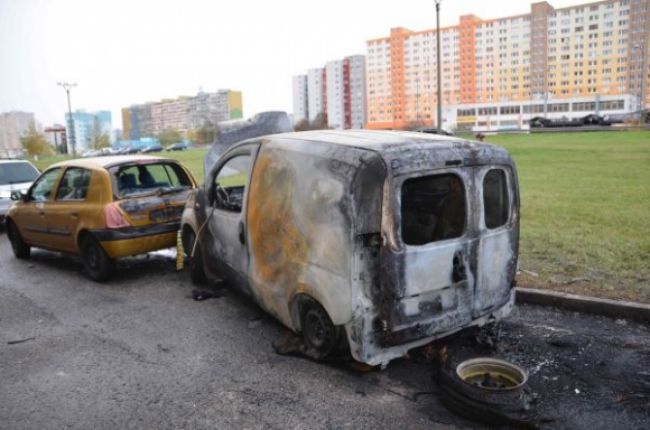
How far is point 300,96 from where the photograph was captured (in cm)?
15862

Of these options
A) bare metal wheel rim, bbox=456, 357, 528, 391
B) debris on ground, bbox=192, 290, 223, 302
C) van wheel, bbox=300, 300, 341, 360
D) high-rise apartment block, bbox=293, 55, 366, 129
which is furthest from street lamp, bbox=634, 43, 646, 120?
van wheel, bbox=300, 300, 341, 360

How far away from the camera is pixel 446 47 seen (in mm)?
124562

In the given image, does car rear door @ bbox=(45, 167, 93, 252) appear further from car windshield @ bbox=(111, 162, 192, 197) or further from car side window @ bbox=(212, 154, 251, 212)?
car side window @ bbox=(212, 154, 251, 212)

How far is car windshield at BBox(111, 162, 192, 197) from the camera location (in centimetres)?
745

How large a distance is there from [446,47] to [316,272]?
12944 cm

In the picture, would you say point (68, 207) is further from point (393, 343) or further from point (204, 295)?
point (393, 343)


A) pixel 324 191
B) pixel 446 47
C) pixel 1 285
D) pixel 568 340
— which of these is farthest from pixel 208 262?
pixel 446 47

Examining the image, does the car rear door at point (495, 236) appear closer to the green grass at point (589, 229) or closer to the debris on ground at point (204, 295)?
the green grass at point (589, 229)

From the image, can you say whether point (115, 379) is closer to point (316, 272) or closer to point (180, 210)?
point (316, 272)

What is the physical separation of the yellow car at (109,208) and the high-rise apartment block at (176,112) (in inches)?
6035

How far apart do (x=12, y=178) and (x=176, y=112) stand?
164 meters

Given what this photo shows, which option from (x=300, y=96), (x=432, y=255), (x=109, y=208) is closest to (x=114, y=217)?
(x=109, y=208)

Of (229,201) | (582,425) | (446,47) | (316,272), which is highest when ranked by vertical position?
(446,47)

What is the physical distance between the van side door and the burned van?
441 mm
